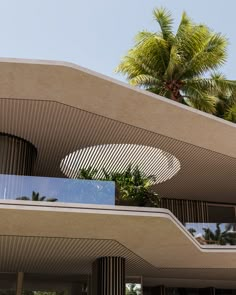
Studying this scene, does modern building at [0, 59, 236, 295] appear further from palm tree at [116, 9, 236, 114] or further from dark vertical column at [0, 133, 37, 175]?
palm tree at [116, 9, 236, 114]

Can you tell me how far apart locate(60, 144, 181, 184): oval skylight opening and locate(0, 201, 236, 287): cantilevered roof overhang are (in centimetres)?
271

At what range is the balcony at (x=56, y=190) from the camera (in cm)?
1286

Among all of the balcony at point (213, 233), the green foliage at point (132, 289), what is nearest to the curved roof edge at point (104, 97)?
the balcony at point (213, 233)

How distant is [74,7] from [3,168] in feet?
21.2

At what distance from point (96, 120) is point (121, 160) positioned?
3806 mm

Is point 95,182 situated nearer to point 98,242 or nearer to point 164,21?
point 98,242

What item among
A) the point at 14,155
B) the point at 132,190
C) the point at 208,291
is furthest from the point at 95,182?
the point at 208,291

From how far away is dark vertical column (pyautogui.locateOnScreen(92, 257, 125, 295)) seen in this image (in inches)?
631

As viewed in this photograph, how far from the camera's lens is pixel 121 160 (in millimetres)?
17688

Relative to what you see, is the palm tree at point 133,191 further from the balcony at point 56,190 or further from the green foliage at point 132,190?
the balcony at point 56,190

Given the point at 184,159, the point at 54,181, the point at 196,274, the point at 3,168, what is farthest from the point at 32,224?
the point at 196,274

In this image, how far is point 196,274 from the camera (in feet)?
65.3

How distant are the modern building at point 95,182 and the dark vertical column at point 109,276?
33mm

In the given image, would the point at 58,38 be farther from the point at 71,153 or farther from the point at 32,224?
the point at 32,224
